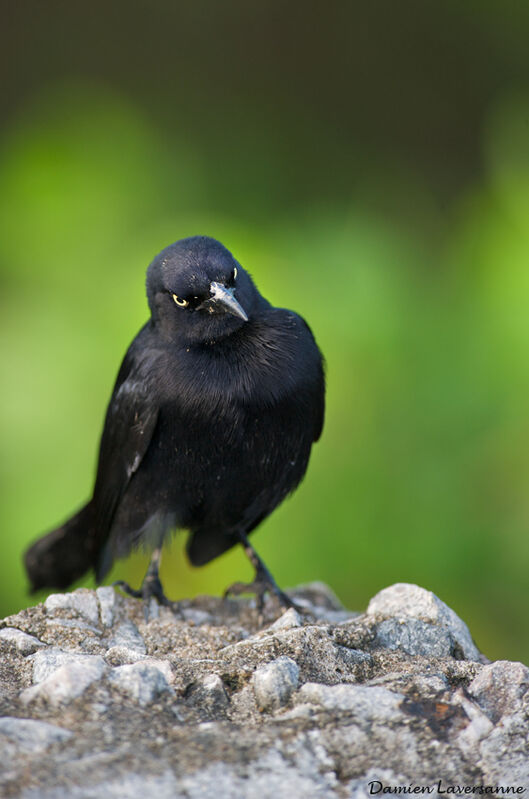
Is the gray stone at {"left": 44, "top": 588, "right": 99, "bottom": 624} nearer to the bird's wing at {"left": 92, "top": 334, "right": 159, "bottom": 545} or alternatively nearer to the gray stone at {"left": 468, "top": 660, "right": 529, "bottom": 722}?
the bird's wing at {"left": 92, "top": 334, "right": 159, "bottom": 545}

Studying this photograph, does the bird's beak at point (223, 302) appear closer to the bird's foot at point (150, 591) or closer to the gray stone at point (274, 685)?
the bird's foot at point (150, 591)

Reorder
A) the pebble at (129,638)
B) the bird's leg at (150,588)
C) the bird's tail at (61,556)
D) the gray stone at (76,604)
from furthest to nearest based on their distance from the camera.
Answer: the bird's tail at (61,556) → the bird's leg at (150,588) → the gray stone at (76,604) → the pebble at (129,638)

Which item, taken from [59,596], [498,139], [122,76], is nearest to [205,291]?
[59,596]

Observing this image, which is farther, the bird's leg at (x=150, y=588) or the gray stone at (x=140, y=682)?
the bird's leg at (x=150, y=588)

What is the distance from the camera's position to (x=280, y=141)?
6.54m

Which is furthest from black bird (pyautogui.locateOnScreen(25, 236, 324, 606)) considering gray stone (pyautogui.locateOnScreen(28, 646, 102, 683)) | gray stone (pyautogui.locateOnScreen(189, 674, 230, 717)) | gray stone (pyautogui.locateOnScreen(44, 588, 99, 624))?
gray stone (pyautogui.locateOnScreen(189, 674, 230, 717))

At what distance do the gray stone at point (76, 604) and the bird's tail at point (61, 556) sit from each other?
115cm

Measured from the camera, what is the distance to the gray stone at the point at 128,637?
311 centimetres

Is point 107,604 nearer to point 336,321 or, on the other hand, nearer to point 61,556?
point 61,556

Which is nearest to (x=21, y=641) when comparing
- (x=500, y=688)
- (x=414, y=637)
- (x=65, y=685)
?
(x=65, y=685)

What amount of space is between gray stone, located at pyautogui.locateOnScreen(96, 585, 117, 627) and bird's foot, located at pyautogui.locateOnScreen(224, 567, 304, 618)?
72cm

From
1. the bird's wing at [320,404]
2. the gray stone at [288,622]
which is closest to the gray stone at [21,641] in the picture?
the gray stone at [288,622]

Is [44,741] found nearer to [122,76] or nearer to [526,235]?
[526,235]

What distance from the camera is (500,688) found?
2.51 meters
